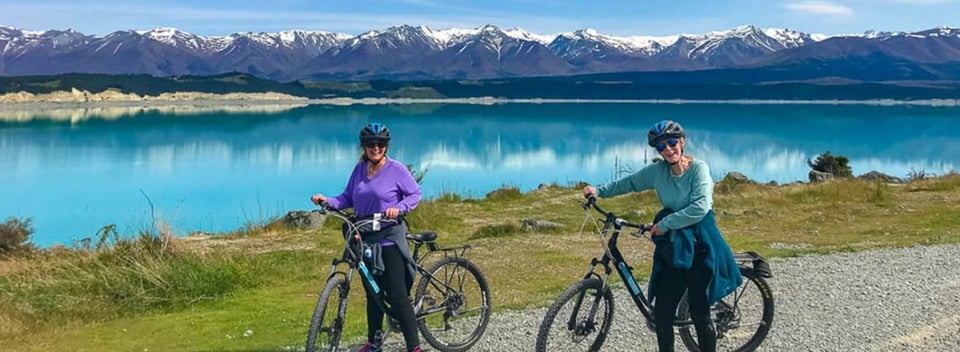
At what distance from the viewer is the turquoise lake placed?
2475 centimetres

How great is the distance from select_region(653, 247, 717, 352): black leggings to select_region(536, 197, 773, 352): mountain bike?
0.20 metres

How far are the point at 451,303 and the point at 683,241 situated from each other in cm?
205

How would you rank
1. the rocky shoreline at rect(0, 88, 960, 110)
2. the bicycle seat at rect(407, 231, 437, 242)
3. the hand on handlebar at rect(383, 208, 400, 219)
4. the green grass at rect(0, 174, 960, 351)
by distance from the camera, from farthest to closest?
the rocky shoreline at rect(0, 88, 960, 110) → the green grass at rect(0, 174, 960, 351) → the bicycle seat at rect(407, 231, 437, 242) → the hand on handlebar at rect(383, 208, 400, 219)

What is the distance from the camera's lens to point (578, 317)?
17.2ft

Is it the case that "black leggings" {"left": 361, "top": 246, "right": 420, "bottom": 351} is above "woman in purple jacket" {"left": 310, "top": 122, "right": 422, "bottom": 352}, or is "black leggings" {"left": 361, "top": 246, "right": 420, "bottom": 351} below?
below

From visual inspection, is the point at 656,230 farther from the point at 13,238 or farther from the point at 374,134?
the point at 13,238

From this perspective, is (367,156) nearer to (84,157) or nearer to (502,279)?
(502,279)

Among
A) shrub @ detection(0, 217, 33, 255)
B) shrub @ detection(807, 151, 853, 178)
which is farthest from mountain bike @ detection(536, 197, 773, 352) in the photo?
shrub @ detection(807, 151, 853, 178)

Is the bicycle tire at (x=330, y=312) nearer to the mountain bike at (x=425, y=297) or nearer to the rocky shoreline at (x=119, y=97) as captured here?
the mountain bike at (x=425, y=297)

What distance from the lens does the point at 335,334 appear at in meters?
5.01

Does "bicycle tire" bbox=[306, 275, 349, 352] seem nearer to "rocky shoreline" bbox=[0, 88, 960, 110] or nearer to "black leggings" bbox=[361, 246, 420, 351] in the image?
"black leggings" bbox=[361, 246, 420, 351]

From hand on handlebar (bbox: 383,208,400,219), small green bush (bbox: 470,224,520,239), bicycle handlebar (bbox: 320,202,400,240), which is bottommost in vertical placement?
small green bush (bbox: 470,224,520,239)

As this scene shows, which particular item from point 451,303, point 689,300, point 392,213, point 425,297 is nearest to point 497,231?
point 451,303

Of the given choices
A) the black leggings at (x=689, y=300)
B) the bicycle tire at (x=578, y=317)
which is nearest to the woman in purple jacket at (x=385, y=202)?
the bicycle tire at (x=578, y=317)
